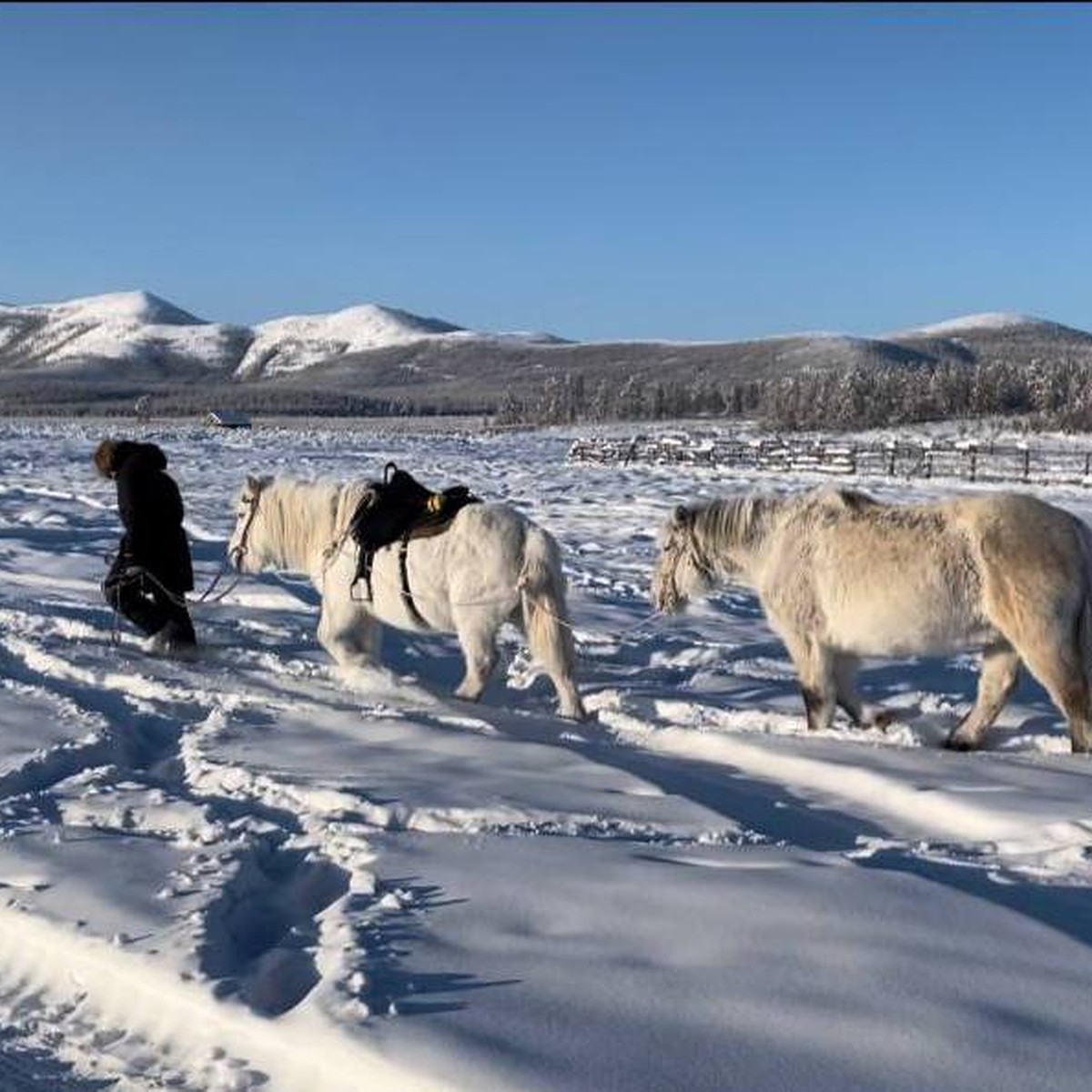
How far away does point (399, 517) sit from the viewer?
24.3 ft

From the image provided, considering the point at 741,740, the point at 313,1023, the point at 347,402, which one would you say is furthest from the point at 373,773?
the point at 347,402

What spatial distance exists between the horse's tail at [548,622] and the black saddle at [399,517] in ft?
1.86

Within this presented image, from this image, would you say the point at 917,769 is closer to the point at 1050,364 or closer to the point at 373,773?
the point at 373,773

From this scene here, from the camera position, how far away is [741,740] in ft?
20.0

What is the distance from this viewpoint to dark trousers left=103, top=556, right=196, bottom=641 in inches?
343

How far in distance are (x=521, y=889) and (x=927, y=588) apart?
3.32 meters

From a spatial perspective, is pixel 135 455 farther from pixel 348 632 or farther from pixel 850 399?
pixel 850 399

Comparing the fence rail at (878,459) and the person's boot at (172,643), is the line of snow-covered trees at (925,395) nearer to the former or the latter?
the fence rail at (878,459)

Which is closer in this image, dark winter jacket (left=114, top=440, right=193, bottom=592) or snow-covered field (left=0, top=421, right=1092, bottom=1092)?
snow-covered field (left=0, top=421, right=1092, bottom=1092)

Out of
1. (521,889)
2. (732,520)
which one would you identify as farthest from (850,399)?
(521,889)

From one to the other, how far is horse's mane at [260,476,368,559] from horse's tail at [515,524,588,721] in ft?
4.62

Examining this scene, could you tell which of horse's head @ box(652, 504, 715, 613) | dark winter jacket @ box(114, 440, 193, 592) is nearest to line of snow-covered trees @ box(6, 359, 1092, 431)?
horse's head @ box(652, 504, 715, 613)

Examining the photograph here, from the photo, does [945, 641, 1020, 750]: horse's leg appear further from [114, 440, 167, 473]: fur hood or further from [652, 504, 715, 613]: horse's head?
[114, 440, 167, 473]: fur hood

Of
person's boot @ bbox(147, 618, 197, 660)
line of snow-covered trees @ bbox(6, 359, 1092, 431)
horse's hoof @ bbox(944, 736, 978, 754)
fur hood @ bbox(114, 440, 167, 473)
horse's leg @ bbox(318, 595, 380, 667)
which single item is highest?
line of snow-covered trees @ bbox(6, 359, 1092, 431)
